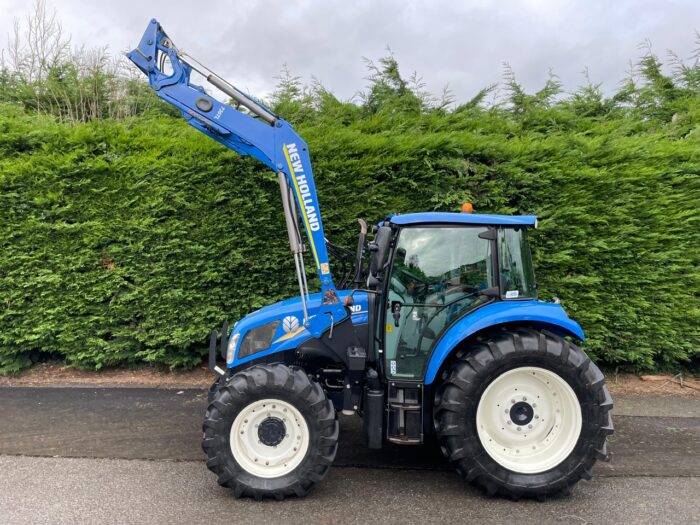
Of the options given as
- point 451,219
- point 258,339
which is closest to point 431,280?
point 451,219

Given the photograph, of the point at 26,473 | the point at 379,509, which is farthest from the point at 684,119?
the point at 26,473

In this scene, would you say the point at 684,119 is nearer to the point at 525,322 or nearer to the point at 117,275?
the point at 525,322

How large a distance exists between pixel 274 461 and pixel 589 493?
6.62ft

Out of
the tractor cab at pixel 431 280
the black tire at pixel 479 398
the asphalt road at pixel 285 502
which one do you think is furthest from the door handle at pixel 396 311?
the asphalt road at pixel 285 502

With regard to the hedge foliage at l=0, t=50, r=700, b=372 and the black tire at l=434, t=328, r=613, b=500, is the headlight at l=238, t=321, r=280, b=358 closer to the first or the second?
the black tire at l=434, t=328, r=613, b=500

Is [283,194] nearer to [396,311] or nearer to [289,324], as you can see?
[289,324]

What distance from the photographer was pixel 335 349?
358cm

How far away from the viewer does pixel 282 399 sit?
3.21 metres

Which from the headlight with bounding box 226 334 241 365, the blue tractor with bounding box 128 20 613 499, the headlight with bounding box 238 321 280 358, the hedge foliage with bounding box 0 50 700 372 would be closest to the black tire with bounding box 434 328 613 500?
the blue tractor with bounding box 128 20 613 499

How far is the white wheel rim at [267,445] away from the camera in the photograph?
3.24 m

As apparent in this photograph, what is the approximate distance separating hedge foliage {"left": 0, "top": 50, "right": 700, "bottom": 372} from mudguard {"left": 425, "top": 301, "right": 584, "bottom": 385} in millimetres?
2291

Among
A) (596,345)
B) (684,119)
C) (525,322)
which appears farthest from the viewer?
(684,119)

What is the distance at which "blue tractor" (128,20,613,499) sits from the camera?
318cm

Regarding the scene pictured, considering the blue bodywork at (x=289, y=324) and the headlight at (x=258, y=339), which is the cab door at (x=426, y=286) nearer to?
the blue bodywork at (x=289, y=324)
